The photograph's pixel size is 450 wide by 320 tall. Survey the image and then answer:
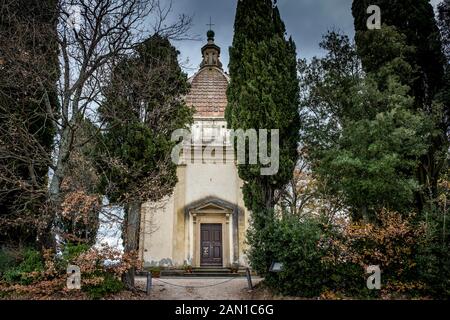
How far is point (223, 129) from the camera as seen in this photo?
1939 centimetres

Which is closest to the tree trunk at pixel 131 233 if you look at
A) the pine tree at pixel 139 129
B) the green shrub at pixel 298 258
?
the pine tree at pixel 139 129

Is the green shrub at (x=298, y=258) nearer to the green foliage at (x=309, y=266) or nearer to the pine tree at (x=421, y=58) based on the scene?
the green foliage at (x=309, y=266)

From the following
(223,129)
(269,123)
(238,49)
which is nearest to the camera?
(269,123)

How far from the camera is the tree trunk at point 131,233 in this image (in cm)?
1072

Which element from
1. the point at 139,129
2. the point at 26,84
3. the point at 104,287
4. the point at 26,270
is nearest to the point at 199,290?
the point at 104,287

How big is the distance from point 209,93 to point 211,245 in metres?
8.70

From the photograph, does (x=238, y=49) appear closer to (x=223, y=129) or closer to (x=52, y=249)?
(x=223, y=129)

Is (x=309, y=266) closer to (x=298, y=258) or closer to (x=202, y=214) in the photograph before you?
(x=298, y=258)

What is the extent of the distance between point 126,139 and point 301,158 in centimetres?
840

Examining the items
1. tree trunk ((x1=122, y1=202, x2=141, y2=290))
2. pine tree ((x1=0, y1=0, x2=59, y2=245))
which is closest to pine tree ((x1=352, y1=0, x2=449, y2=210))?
tree trunk ((x1=122, y1=202, x2=141, y2=290))

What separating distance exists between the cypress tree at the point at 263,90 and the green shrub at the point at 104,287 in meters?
→ 4.43

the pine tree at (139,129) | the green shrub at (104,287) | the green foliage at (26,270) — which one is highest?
the pine tree at (139,129)
